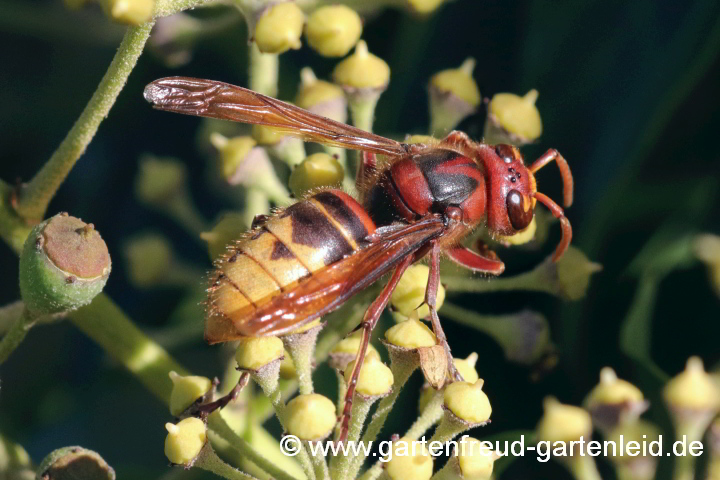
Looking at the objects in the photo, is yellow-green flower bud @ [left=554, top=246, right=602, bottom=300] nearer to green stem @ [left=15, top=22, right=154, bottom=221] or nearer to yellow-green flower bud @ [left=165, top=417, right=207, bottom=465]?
yellow-green flower bud @ [left=165, top=417, right=207, bottom=465]

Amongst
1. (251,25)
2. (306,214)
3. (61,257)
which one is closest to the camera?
(61,257)

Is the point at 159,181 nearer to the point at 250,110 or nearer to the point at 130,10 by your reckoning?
the point at 250,110

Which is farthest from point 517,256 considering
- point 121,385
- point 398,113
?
point 121,385

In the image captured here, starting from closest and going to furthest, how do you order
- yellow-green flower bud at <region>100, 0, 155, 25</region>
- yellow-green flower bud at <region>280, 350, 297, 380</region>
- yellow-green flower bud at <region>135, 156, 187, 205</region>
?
yellow-green flower bud at <region>100, 0, 155, 25</region>
yellow-green flower bud at <region>280, 350, 297, 380</region>
yellow-green flower bud at <region>135, 156, 187, 205</region>

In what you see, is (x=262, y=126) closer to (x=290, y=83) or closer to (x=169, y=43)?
(x=169, y=43)

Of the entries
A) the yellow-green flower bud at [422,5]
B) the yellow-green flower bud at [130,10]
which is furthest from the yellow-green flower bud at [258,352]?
the yellow-green flower bud at [422,5]

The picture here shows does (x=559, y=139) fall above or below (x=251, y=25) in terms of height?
below
